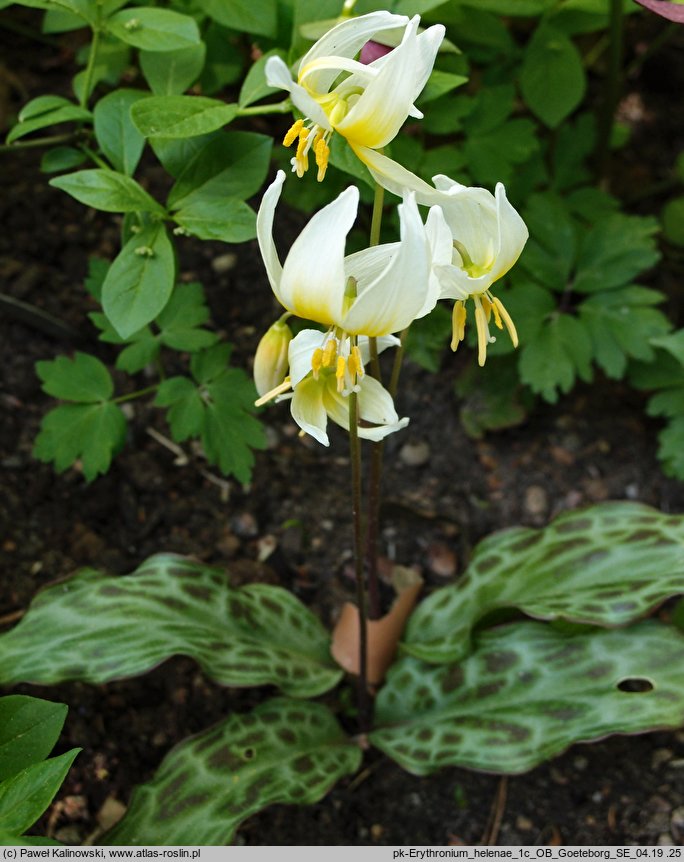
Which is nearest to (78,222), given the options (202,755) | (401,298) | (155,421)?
(155,421)

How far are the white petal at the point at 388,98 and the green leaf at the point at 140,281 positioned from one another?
503 mm

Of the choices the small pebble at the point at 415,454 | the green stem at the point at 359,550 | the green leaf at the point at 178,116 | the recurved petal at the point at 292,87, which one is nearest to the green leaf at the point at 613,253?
the small pebble at the point at 415,454

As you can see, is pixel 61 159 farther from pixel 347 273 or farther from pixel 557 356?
pixel 557 356

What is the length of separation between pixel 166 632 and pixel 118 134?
89 centimetres

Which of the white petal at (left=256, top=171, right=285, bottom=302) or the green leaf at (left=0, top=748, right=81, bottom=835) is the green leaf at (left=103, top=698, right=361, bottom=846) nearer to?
the green leaf at (left=0, top=748, right=81, bottom=835)

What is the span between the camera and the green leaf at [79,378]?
69.4 inches

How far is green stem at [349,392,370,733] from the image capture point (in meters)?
1.27

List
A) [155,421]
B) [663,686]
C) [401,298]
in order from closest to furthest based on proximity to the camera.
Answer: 1. [401,298]
2. [663,686]
3. [155,421]

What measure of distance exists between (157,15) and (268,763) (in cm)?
134

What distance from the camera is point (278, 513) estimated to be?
2180 mm

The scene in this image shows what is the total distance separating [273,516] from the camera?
218 cm

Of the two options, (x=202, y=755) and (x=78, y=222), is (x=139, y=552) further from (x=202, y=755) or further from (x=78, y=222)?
(x=78, y=222)

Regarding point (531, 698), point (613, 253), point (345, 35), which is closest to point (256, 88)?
point (345, 35)

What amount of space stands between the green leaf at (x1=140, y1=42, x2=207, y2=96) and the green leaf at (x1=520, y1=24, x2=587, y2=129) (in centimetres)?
89
